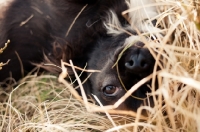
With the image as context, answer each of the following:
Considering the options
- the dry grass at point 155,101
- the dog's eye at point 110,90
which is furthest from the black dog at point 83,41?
the dry grass at point 155,101

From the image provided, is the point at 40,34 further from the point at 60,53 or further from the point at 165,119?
the point at 165,119

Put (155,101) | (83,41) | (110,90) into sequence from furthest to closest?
1. (83,41)
2. (110,90)
3. (155,101)

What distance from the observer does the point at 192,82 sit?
1.27 metres

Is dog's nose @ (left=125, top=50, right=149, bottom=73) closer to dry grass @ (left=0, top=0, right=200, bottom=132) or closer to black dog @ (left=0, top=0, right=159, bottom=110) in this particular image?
black dog @ (left=0, top=0, right=159, bottom=110)

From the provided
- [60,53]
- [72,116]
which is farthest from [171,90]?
[60,53]

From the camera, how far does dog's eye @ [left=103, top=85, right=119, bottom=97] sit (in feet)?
6.42

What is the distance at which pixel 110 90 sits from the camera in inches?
77.7

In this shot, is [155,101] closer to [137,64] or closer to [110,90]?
[137,64]

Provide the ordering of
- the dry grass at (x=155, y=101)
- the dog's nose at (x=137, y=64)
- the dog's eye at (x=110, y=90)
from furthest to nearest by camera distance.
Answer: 1. the dog's eye at (x=110, y=90)
2. the dog's nose at (x=137, y=64)
3. the dry grass at (x=155, y=101)

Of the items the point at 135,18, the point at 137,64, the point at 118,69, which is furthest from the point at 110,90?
the point at 135,18

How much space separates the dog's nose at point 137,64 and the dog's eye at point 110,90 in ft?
0.56

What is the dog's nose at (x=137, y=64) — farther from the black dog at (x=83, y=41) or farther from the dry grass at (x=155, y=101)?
the dry grass at (x=155, y=101)

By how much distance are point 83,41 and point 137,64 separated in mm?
421

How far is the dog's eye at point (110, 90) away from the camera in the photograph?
1.96 m
